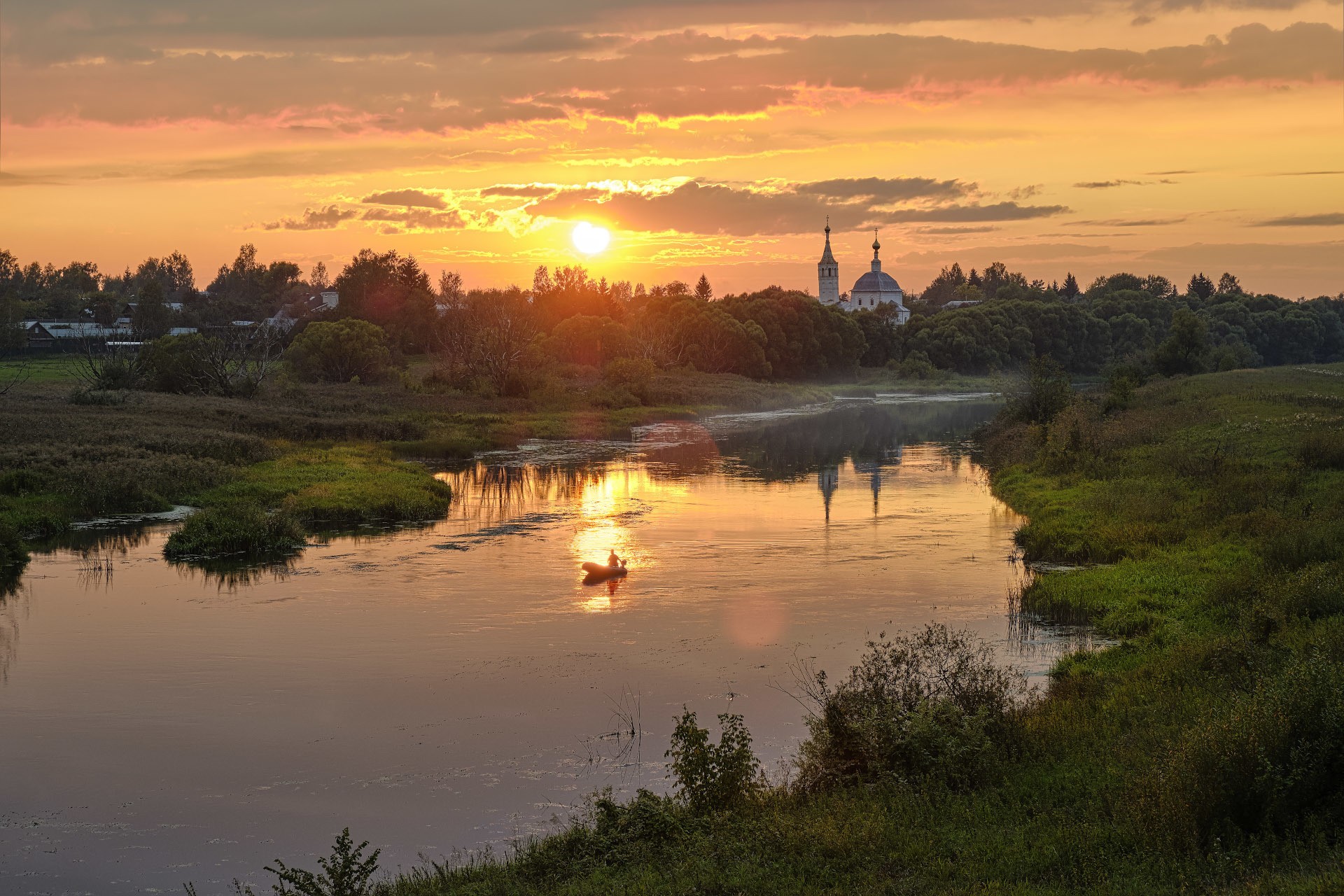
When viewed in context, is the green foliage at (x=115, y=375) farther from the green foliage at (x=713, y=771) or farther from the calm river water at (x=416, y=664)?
the green foliage at (x=713, y=771)

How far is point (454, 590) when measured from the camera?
85.7ft

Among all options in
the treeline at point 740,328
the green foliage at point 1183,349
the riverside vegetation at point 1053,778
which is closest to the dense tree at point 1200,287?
the treeline at point 740,328

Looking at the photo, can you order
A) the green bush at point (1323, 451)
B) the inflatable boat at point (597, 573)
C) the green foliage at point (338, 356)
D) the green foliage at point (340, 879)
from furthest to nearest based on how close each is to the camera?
the green foliage at point (338, 356)
the green bush at point (1323, 451)
the inflatable boat at point (597, 573)
the green foliage at point (340, 879)

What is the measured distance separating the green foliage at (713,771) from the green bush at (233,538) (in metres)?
19.8

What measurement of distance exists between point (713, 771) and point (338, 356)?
270 feet

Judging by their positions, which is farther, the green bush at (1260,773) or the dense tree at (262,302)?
the dense tree at (262,302)

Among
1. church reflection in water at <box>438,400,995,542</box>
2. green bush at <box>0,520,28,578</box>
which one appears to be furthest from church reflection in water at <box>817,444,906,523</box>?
green bush at <box>0,520,28,578</box>

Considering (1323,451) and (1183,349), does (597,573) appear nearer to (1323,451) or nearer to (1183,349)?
(1323,451)

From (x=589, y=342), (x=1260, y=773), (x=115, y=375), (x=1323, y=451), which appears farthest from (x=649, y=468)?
(x=589, y=342)

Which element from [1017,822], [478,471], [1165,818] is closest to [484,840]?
[1017,822]

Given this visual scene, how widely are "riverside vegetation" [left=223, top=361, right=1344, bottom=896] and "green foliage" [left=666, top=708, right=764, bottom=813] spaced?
29mm

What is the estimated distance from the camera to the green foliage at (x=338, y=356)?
90125 millimetres

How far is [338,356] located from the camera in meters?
90.3

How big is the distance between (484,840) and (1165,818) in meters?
7.25
